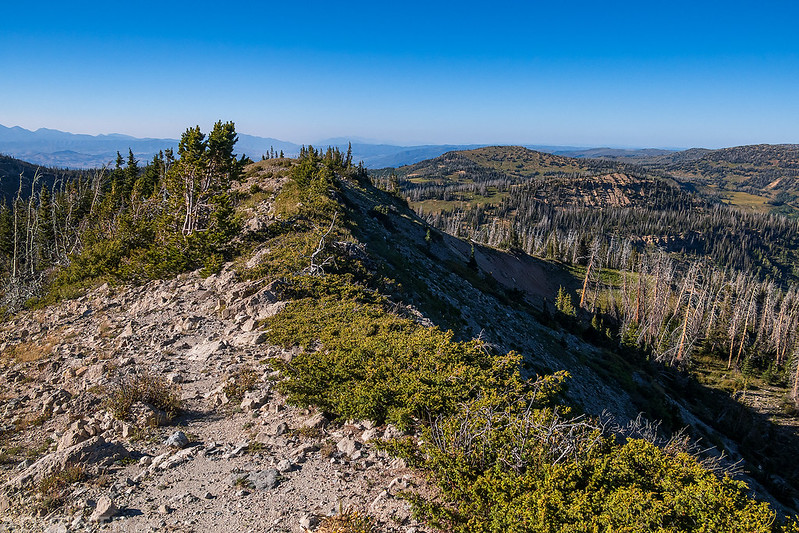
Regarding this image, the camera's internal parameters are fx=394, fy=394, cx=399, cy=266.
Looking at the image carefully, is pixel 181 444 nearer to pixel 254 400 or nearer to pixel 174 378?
pixel 254 400

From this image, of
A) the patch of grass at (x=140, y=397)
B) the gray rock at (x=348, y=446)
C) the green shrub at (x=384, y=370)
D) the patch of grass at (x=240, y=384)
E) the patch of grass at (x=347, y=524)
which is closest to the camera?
the patch of grass at (x=347, y=524)

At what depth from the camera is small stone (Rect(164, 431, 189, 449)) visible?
8.98 metres

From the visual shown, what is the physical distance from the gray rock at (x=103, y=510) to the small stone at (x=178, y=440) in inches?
79.4

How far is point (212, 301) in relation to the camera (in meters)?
17.1

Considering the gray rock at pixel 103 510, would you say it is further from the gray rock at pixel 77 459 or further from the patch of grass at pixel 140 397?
the patch of grass at pixel 140 397

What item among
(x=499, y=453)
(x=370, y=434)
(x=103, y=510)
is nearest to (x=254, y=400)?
(x=370, y=434)

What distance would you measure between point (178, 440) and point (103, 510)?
236cm

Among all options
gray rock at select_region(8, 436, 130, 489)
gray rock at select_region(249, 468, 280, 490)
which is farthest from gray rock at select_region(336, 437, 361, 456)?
gray rock at select_region(8, 436, 130, 489)

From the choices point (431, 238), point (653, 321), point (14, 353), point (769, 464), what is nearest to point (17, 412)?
point (14, 353)

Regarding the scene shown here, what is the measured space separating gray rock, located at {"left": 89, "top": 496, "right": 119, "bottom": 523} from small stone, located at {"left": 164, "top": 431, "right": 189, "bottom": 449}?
2.02 m

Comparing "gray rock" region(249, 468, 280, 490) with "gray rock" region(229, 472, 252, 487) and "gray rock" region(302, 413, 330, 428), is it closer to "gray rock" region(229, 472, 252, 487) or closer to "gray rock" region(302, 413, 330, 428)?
"gray rock" region(229, 472, 252, 487)

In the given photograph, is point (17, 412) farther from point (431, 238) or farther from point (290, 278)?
point (431, 238)

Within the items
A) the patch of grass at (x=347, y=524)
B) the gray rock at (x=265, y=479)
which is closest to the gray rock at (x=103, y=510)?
the gray rock at (x=265, y=479)

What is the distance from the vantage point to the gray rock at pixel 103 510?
6.68 meters
